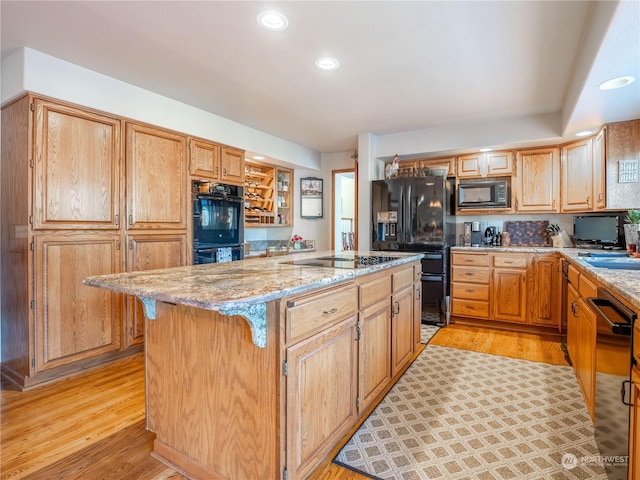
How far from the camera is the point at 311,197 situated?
569cm

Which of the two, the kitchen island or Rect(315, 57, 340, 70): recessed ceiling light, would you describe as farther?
Rect(315, 57, 340, 70): recessed ceiling light

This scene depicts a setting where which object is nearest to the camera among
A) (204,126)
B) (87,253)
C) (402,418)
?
(402,418)

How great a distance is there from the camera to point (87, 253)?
2709 mm

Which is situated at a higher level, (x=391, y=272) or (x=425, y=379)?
(x=391, y=272)

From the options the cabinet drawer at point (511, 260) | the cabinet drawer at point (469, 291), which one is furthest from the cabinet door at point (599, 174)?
the cabinet drawer at point (469, 291)

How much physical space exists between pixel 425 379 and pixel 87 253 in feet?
9.23

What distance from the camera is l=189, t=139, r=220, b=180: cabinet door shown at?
11.4ft

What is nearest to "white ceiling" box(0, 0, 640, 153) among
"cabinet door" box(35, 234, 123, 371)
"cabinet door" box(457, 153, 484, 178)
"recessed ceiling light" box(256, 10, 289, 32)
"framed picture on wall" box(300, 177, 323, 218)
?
"recessed ceiling light" box(256, 10, 289, 32)

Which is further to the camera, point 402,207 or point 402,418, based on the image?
point 402,207

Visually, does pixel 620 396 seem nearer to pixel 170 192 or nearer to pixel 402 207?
pixel 402 207

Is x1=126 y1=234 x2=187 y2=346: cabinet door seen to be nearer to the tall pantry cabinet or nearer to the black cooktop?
the tall pantry cabinet

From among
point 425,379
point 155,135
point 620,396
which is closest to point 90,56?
point 155,135

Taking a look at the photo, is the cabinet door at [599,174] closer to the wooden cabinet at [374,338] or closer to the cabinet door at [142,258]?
the wooden cabinet at [374,338]

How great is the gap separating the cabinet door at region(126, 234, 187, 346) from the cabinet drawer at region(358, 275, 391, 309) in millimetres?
2154
